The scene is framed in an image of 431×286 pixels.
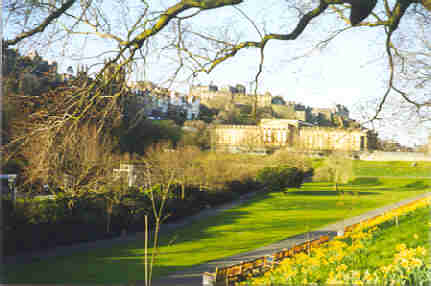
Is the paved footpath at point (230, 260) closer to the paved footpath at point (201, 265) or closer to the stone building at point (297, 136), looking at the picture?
the paved footpath at point (201, 265)

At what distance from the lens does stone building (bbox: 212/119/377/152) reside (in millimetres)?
3328

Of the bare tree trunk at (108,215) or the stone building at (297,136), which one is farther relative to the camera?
the bare tree trunk at (108,215)

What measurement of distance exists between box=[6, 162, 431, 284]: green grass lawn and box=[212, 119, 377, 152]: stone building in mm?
1681

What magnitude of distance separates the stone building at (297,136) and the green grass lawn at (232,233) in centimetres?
168

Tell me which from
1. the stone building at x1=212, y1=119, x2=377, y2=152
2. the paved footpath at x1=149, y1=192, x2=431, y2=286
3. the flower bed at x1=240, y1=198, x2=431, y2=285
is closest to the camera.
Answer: the flower bed at x1=240, y1=198, x2=431, y2=285

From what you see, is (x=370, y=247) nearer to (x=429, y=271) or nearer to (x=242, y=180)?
(x=429, y=271)

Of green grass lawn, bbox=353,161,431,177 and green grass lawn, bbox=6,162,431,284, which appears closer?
green grass lawn, bbox=353,161,431,177

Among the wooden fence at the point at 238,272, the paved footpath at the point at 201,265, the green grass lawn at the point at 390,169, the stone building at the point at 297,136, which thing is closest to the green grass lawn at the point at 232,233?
the paved footpath at the point at 201,265

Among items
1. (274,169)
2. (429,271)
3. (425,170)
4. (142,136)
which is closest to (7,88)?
(429,271)

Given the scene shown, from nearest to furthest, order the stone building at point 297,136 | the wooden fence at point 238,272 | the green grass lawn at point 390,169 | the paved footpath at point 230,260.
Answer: the stone building at point 297,136, the wooden fence at point 238,272, the green grass lawn at point 390,169, the paved footpath at point 230,260

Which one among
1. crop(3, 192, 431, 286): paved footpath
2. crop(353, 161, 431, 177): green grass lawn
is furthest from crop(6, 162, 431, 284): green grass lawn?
crop(353, 161, 431, 177): green grass lawn

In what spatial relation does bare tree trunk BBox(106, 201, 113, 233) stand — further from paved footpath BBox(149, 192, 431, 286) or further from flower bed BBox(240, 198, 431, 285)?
flower bed BBox(240, 198, 431, 285)

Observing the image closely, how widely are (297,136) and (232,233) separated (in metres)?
6.22

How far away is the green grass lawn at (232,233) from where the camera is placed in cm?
729
